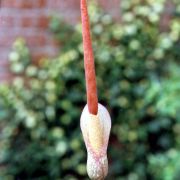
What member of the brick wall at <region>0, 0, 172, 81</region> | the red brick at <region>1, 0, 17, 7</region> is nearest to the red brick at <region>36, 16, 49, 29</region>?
the brick wall at <region>0, 0, 172, 81</region>

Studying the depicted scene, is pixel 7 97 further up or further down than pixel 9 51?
further down

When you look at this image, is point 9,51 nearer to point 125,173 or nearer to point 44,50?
point 44,50

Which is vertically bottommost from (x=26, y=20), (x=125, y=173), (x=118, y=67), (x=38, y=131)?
(x=125, y=173)

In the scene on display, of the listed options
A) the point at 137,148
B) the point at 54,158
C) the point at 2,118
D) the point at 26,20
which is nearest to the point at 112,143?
the point at 137,148

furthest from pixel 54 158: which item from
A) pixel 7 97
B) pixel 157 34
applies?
pixel 157 34

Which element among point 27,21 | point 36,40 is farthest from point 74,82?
point 27,21

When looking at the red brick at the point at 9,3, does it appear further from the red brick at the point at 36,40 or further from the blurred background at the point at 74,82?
the red brick at the point at 36,40

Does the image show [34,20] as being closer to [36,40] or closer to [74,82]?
[36,40]

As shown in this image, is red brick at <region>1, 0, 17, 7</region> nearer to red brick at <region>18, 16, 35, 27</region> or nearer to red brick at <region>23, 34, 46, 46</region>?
red brick at <region>18, 16, 35, 27</region>
